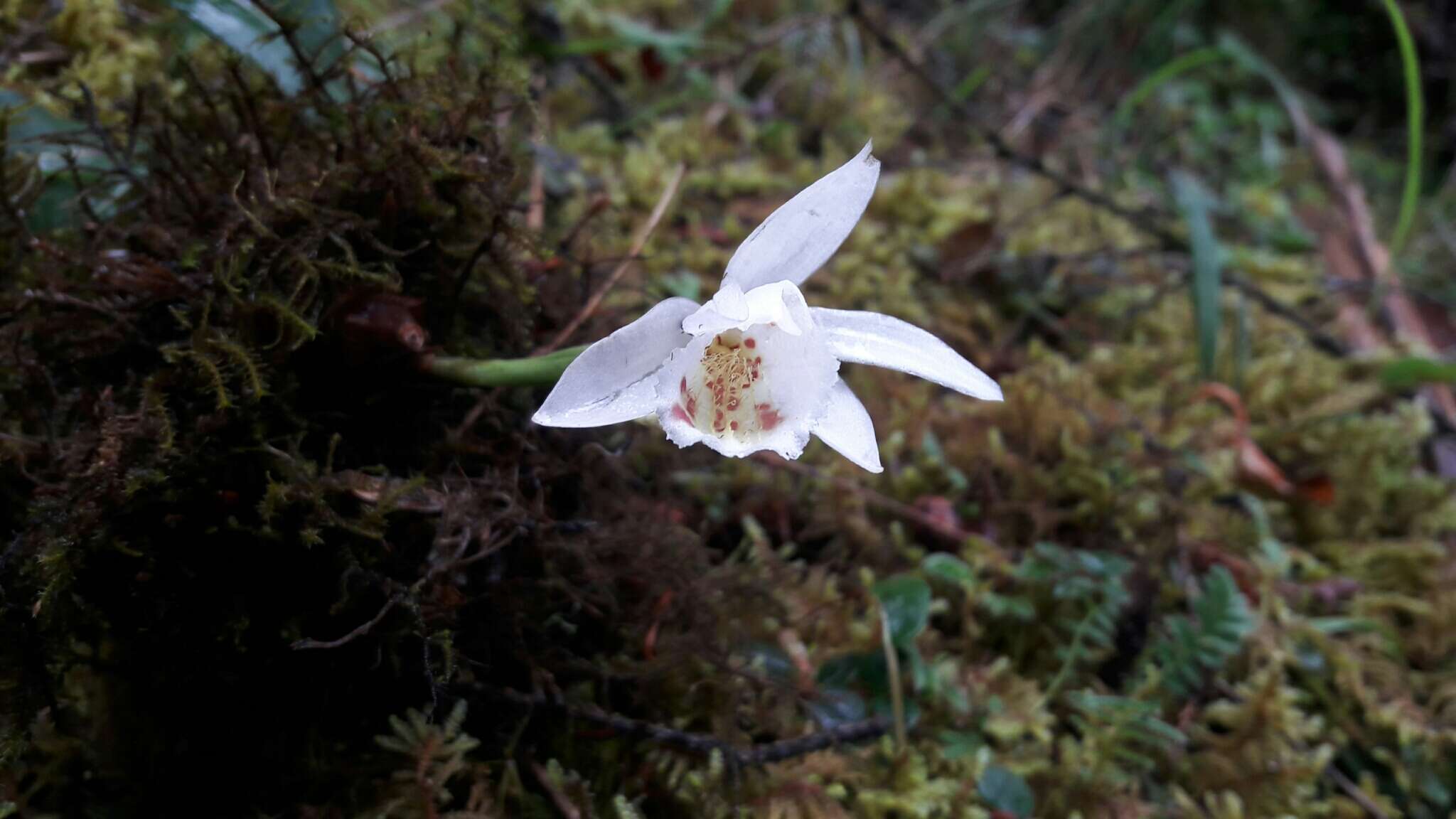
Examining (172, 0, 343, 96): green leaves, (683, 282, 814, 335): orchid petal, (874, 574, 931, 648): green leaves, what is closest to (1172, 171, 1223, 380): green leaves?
(874, 574, 931, 648): green leaves

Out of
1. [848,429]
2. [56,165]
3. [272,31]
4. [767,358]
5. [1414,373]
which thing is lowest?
[1414,373]

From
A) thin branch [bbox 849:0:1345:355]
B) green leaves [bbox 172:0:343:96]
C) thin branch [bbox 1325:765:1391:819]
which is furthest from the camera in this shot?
thin branch [bbox 849:0:1345:355]

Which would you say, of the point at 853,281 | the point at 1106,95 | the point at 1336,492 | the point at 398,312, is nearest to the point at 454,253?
the point at 398,312

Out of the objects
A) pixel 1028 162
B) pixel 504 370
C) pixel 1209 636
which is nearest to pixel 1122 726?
pixel 1209 636

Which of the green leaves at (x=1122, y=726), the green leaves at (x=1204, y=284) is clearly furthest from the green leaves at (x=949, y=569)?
the green leaves at (x=1204, y=284)

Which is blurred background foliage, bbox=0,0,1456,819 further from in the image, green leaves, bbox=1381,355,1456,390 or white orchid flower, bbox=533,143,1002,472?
white orchid flower, bbox=533,143,1002,472

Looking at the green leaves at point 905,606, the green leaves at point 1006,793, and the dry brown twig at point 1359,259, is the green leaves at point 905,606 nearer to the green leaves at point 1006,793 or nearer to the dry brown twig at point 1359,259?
the green leaves at point 1006,793

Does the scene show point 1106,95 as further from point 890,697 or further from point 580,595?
point 580,595

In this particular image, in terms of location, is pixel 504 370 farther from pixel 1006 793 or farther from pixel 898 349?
pixel 1006 793
